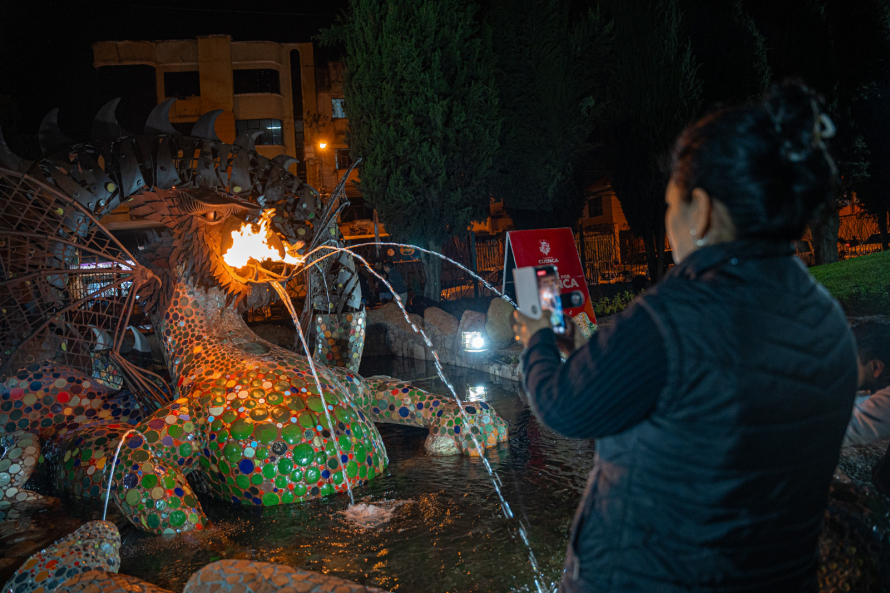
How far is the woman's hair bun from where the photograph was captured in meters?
1.19

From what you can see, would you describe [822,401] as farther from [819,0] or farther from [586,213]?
[586,213]

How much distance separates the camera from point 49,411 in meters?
4.97

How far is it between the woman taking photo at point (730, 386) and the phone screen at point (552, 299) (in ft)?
0.92

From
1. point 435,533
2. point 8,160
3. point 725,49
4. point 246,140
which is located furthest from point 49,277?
point 725,49

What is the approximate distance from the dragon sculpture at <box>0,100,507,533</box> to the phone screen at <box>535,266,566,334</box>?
293 centimetres

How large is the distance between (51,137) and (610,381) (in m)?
5.04

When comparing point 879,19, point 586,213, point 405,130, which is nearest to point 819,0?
point 879,19

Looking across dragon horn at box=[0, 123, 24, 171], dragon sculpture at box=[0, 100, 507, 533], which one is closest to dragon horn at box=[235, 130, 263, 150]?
dragon sculpture at box=[0, 100, 507, 533]

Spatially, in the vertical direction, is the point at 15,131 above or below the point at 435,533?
above

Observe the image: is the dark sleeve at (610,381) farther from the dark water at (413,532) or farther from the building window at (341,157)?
the building window at (341,157)

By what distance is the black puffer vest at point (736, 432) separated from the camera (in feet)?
3.70

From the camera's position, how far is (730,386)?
3.67 ft

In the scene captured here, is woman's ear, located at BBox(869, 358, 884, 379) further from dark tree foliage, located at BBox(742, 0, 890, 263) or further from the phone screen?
dark tree foliage, located at BBox(742, 0, 890, 263)

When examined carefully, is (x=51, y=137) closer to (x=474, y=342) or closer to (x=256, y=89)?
(x=474, y=342)
